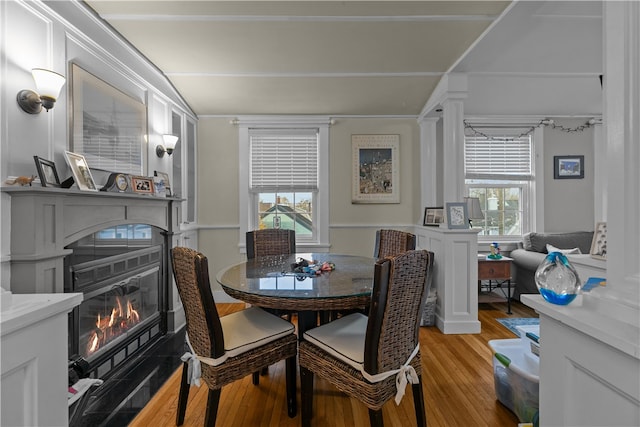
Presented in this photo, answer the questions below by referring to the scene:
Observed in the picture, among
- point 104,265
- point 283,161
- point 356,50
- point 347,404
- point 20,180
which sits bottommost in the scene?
point 347,404

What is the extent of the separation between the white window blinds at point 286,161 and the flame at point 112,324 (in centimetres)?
195

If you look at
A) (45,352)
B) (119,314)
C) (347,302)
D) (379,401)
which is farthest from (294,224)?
(45,352)

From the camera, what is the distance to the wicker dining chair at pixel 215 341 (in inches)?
56.0

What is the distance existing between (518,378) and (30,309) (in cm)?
224

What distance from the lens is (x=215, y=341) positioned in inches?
56.7

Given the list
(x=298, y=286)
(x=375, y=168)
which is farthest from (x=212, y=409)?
(x=375, y=168)

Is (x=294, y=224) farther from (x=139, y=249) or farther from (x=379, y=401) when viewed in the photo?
(x=379, y=401)

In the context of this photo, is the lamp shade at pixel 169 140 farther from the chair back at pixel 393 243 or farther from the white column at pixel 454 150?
the white column at pixel 454 150

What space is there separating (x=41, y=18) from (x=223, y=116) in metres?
2.15

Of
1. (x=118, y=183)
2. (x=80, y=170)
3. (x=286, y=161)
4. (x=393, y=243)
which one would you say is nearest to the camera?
(x=80, y=170)

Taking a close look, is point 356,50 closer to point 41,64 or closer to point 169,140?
point 169,140

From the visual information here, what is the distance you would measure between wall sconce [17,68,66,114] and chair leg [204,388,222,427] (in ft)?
5.77

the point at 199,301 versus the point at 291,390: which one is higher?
the point at 199,301

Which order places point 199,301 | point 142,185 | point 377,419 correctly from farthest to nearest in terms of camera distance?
point 142,185 → point 199,301 → point 377,419
